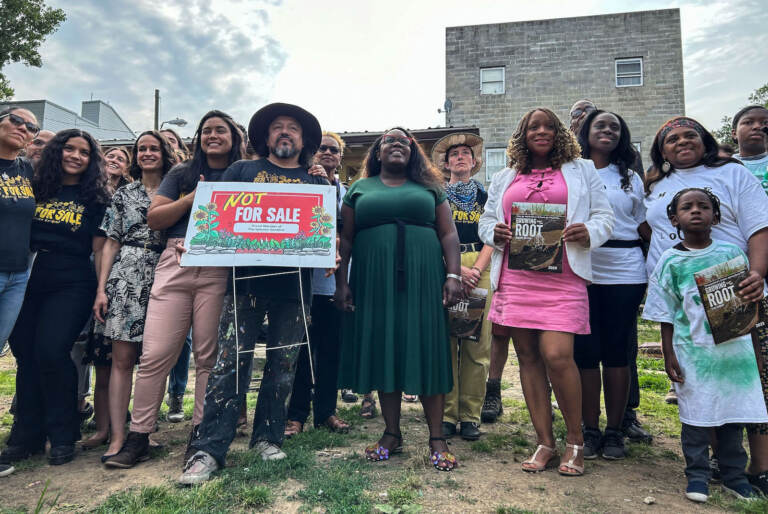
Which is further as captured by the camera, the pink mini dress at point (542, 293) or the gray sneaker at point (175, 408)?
the gray sneaker at point (175, 408)

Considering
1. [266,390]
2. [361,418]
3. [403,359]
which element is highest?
[403,359]

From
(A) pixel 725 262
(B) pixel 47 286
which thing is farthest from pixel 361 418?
(A) pixel 725 262

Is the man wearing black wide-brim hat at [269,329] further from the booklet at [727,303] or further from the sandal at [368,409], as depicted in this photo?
the booklet at [727,303]

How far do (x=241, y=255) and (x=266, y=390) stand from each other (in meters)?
0.95

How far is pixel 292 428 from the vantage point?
3785mm

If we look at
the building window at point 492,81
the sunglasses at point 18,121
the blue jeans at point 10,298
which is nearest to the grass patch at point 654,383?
the blue jeans at point 10,298

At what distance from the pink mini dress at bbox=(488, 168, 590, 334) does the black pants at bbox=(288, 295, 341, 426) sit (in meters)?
1.45

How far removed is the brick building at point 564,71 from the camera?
16531mm

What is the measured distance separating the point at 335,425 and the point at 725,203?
10.7ft

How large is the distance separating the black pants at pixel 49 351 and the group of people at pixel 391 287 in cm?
1

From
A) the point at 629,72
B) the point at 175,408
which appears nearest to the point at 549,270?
the point at 175,408

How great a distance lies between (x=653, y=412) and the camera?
4.56 m

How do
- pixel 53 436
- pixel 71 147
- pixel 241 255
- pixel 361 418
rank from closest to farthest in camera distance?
pixel 241 255
pixel 53 436
pixel 71 147
pixel 361 418

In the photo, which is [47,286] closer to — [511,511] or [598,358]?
[511,511]
